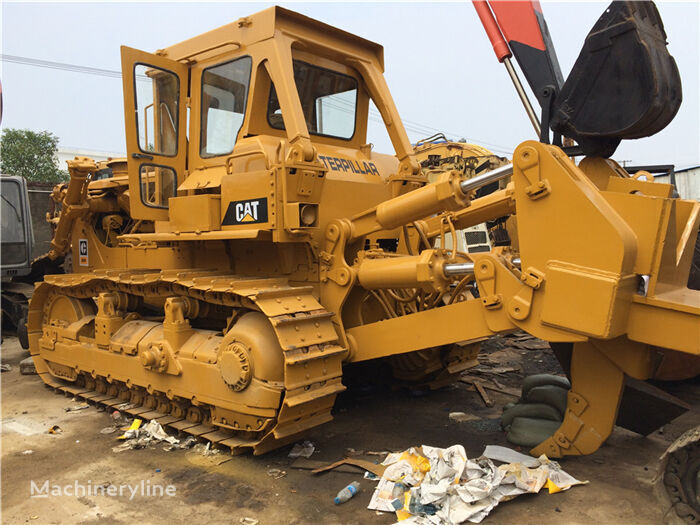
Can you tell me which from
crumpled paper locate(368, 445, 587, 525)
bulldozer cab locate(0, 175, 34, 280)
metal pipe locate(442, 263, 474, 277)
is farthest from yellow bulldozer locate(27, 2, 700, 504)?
bulldozer cab locate(0, 175, 34, 280)

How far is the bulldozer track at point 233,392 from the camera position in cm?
400

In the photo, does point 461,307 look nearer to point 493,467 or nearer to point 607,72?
point 493,467

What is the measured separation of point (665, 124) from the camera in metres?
3.35

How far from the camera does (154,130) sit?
546 cm

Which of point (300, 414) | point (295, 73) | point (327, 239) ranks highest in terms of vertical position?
point (295, 73)

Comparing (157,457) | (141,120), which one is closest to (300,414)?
(157,457)

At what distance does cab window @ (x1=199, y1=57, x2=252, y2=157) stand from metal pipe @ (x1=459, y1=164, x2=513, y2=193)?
2208mm

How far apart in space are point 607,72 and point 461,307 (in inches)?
66.7

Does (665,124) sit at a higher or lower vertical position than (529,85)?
lower

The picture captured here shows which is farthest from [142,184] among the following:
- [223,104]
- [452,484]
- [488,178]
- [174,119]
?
[452,484]

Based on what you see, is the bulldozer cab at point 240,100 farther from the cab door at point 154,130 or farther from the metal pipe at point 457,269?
the metal pipe at point 457,269

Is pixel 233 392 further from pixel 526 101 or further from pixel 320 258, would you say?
pixel 526 101

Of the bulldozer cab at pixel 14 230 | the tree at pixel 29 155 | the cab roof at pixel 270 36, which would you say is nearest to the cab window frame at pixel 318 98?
the cab roof at pixel 270 36

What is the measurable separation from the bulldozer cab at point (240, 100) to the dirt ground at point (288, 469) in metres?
2.27
